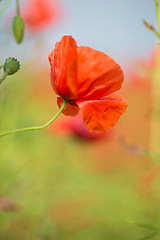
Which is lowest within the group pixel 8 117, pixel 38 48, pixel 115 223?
pixel 115 223

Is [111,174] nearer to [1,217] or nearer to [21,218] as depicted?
[21,218]

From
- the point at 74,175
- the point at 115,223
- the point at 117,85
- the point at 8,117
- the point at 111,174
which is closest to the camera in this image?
the point at 117,85

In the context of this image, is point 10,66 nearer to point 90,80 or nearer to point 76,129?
point 90,80

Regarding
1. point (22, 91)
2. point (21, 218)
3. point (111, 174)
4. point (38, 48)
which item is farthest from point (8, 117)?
point (111, 174)

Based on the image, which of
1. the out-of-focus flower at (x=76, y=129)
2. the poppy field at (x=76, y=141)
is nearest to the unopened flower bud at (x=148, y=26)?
the poppy field at (x=76, y=141)

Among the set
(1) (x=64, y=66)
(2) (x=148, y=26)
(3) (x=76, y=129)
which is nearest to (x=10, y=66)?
(1) (x=64, y=66)

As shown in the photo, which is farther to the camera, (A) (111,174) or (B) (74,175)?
(A) (111,174)

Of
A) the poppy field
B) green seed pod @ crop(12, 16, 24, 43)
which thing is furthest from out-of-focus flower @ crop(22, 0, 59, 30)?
green seed pod @ crop(12, 16, 24, 43)
